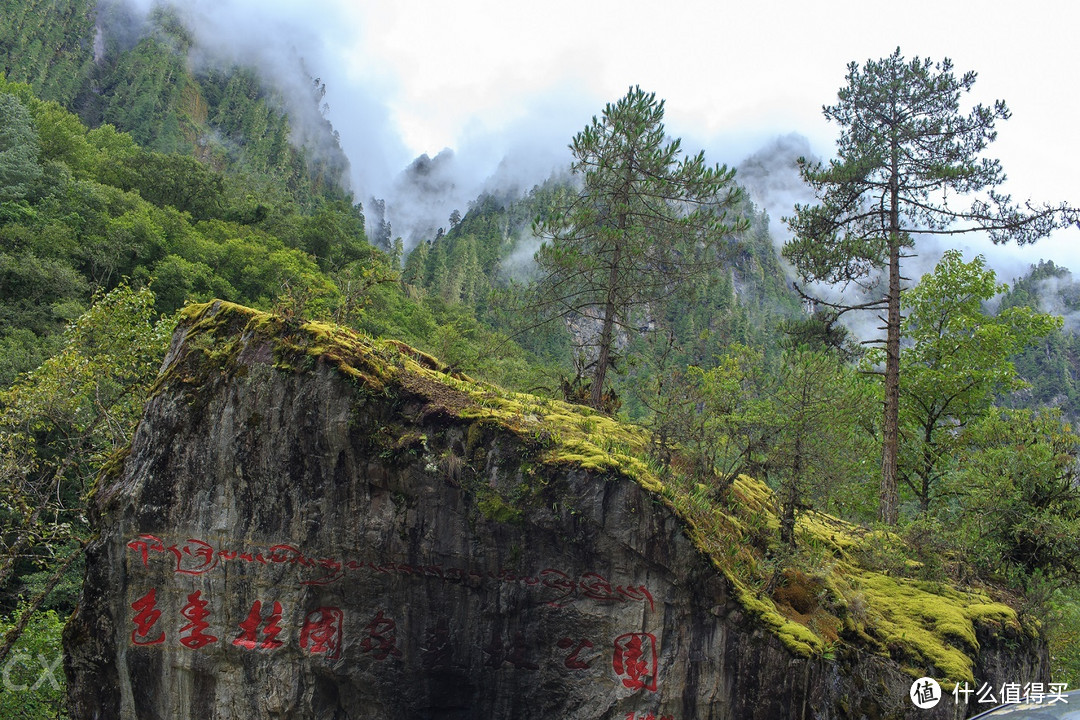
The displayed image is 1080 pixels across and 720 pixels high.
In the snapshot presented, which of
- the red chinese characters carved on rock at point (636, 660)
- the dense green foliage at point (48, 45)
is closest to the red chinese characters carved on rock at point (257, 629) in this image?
the red chinese characters carved on rock at point (636, 660)

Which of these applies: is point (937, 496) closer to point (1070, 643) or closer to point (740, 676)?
point (1070, 643)

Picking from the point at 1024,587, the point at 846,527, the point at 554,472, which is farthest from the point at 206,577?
the point at 1024,587

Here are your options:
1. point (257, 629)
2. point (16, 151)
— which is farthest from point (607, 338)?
point (16, 151)

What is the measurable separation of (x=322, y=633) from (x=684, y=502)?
15.0 ft

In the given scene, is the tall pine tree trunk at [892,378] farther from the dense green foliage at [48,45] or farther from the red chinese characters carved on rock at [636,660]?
the dense green foliage at [48,45]

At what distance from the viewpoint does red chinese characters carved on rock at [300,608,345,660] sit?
694cm

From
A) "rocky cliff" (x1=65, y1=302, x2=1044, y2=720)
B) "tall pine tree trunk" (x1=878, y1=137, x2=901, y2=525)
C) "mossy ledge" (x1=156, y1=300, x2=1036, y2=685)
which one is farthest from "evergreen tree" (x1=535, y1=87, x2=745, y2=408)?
"rocky cliff" (x1=65, y1=302, x2=1044, y2=720)

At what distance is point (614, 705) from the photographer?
634 centimetres

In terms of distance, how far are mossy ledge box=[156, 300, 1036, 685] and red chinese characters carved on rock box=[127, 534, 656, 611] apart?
31.4 inches

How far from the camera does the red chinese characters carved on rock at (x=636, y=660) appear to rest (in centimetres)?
635

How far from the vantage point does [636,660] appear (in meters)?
6.40

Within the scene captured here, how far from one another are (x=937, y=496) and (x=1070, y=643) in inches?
340

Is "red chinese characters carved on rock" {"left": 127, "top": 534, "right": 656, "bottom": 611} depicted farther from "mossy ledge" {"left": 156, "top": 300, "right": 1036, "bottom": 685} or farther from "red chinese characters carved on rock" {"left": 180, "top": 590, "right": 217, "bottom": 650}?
"mossy ledge" {"left": 156, "top": 300, "right": 1036, "bottom": 685}

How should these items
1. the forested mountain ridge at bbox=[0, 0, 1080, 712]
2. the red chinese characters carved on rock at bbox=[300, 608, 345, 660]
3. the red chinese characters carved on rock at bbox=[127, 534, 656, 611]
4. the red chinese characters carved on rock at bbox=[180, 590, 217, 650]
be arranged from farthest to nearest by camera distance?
the forested mountain ridge at bbox=[0, 0, 1080, 712] → the red chinese characters carved on rock at bbox=[180, 590, 217, 650] → the red chinese characters carved on rock at bbox=[300, 608, 345, 660] → the red chinese characters carved on rock at bbox=[127, 534, 656, 611]
